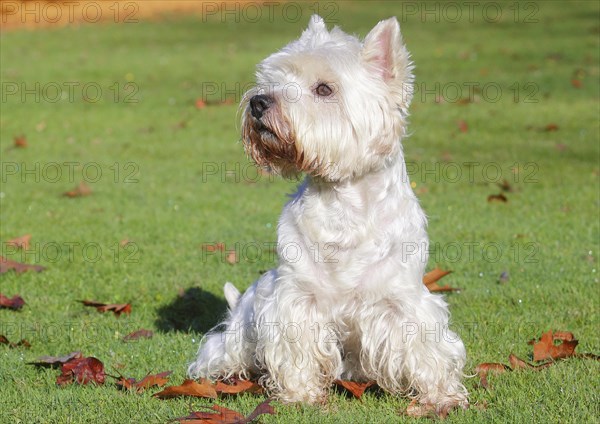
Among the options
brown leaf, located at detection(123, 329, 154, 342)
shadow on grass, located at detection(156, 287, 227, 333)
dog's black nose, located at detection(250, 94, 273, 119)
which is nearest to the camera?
dog's black nose, located at detection(250, 94, 273, 119)

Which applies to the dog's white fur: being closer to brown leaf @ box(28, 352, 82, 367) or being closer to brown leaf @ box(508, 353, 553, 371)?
brown leaf @ box(508, 353, 553, 371)

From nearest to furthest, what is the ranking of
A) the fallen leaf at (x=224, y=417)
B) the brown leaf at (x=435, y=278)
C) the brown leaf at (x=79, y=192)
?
the fallen leaf at (x=224, y=417) < the brown leaf at (x=435, y=278) < the brown leaf at (x=79, y=192)

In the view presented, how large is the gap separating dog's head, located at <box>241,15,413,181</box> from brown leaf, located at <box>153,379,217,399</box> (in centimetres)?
119

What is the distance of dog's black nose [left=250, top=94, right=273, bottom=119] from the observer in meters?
4.48

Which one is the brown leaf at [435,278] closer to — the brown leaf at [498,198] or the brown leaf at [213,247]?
the brown leaf at [213,247]

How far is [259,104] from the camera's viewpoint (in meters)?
4.50

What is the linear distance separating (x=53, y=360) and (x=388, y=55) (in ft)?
8.27

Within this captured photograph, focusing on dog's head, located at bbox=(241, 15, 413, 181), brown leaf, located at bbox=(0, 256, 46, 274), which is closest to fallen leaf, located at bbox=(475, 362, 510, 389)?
dog's head, located at bbox=(241, 15, 413, 181)

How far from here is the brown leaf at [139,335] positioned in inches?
232

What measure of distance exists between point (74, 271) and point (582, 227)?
4.48 m

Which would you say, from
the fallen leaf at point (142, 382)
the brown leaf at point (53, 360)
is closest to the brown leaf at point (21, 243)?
the brown leaf at point (53, 360)

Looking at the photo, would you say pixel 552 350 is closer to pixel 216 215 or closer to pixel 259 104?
pixel 259 104

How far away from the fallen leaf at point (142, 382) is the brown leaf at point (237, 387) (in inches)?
12.1

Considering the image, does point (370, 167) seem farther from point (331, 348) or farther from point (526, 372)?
point (526, 372)
